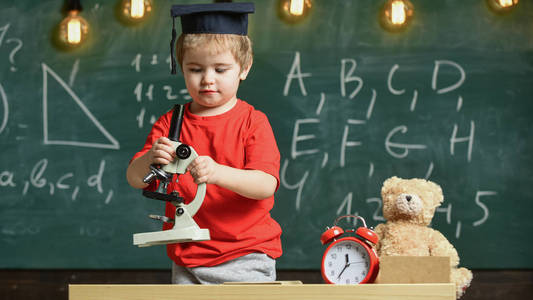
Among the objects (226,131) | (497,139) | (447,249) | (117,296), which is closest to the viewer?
(117,296)

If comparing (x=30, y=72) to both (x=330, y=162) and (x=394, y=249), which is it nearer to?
(x=330, y=162)

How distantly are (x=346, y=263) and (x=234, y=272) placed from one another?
235mm

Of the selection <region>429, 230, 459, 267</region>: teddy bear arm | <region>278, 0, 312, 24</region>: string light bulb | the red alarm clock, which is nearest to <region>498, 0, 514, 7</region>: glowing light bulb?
<region>278, 0, 312, 24</region>: string light bulb

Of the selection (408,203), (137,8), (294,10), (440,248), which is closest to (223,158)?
(408,203)

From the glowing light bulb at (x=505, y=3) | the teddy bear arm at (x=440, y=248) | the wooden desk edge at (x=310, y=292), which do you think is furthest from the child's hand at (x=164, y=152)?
the glowing light bulb at (x=505, y=3)

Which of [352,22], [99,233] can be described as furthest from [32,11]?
[352,22]

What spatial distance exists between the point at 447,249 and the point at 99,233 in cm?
158

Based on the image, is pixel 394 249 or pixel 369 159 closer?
pixel 394 249

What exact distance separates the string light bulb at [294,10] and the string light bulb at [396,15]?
0.33 metres

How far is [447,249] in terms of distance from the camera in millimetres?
1972

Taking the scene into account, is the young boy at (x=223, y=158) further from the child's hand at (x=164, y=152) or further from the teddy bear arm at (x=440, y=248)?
the teddy bear arm at (x=440, y=248)

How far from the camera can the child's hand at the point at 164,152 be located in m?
1.21

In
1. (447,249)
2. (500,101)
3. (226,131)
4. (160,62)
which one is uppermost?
(160,62)

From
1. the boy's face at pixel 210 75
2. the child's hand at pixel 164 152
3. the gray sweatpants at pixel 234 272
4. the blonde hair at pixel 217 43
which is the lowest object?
the gray sweatpants at pixel 234 272
